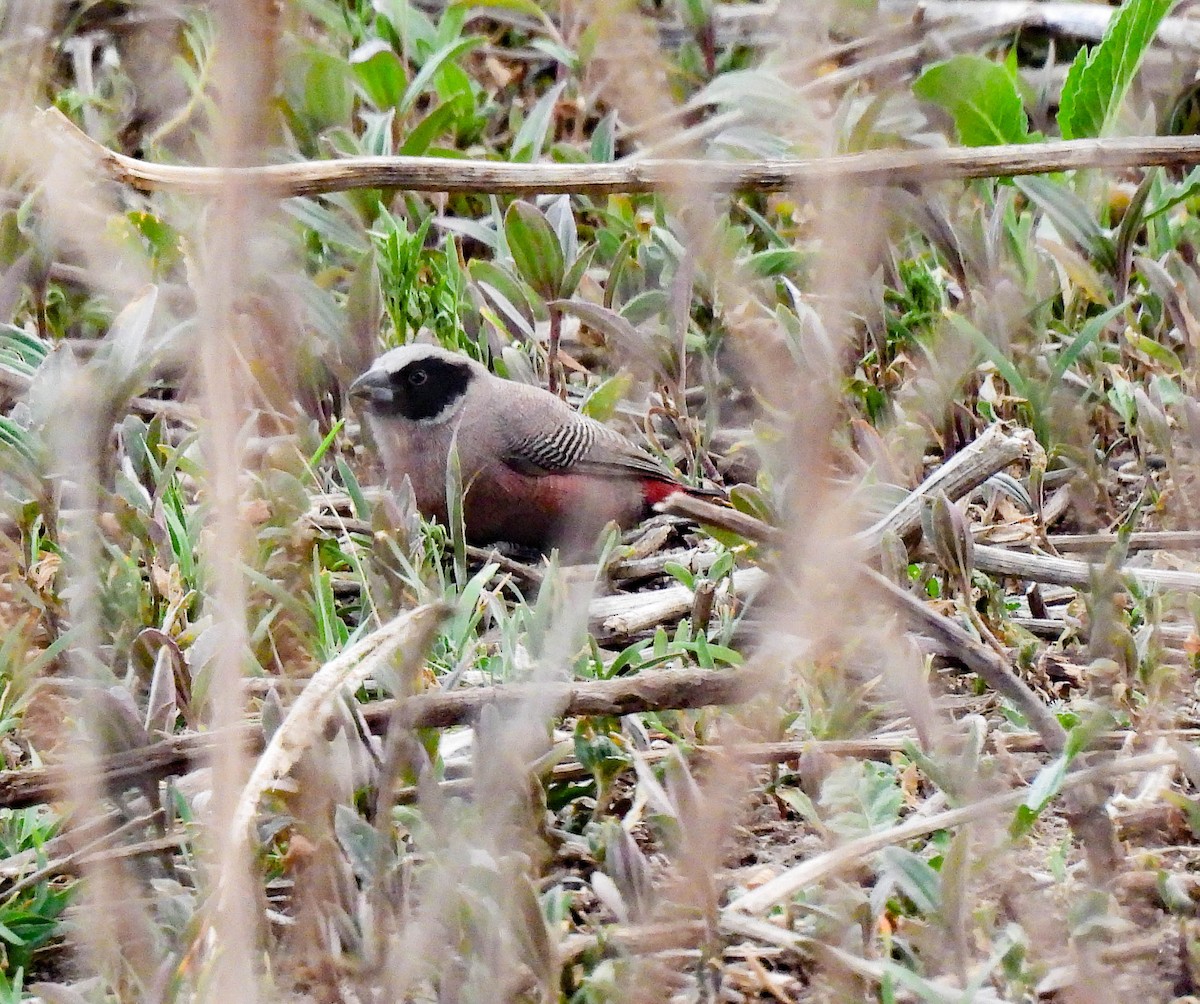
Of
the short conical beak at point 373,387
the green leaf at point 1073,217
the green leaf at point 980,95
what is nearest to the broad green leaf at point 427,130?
the short conical beak at point 373,387

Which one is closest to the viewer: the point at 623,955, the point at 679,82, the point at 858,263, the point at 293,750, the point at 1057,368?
the point at 858,263

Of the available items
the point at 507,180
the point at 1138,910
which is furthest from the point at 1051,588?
the point at 507,180

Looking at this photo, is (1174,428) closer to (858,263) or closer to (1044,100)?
(1044,100)

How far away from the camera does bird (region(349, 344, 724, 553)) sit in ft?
14.5

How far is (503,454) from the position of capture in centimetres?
470

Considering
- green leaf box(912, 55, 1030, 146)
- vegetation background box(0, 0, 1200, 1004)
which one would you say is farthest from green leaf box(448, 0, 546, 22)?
green leaf box(912, 55, 1030, 146)

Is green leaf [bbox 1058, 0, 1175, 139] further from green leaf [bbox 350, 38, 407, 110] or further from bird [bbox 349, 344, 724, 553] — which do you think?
green leaf [bbox 350, 38, 407, 110]

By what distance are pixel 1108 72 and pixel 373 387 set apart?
2.42 meters

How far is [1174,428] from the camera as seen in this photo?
379cm

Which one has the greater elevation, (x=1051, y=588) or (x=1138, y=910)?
(x=1051, y=588)

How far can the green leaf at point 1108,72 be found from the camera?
4.49 meters

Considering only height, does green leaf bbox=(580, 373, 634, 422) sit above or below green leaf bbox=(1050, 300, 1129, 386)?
above

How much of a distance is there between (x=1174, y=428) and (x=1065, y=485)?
353mm

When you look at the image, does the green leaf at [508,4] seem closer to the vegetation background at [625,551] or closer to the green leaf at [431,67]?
the vegetation background at [625,551]
